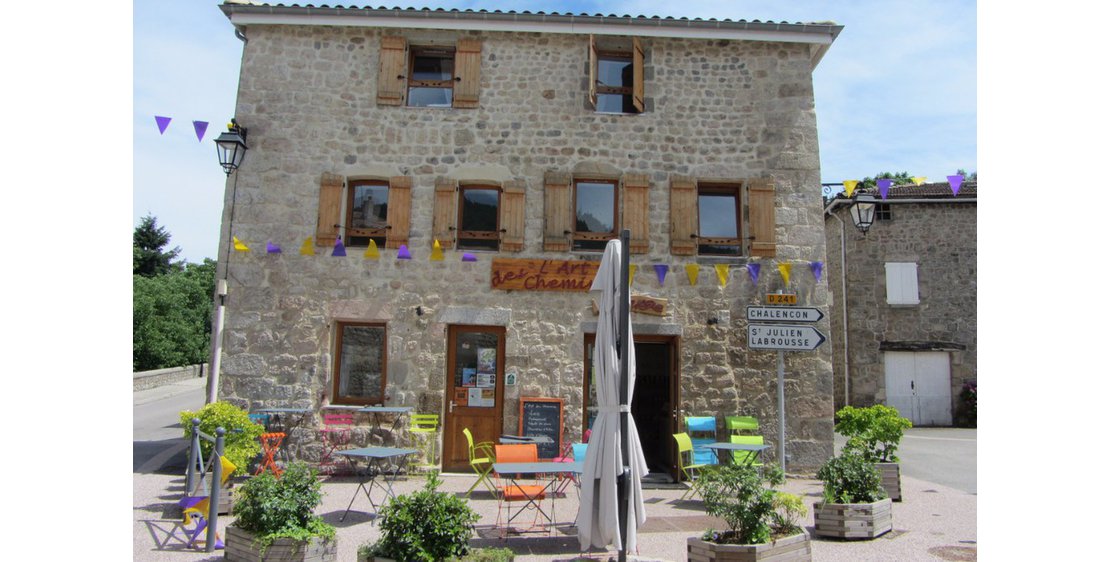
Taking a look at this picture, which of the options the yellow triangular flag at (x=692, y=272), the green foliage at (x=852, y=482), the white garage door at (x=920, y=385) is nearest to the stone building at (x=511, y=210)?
the yellow triangular flag at (x=692, y=272)

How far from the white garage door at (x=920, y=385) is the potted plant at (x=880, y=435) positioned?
9611 millimetres

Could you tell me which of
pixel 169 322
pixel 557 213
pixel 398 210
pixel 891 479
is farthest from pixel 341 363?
pixel 169 322

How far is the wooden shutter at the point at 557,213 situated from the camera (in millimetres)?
9430

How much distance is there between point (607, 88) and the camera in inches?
397

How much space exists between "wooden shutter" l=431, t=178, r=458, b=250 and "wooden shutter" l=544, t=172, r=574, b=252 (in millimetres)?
1255

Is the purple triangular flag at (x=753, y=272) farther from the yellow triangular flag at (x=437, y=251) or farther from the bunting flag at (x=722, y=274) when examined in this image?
the yellow triangular flag at (x=437, y=251)

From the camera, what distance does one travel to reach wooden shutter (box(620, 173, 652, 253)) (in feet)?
31.2

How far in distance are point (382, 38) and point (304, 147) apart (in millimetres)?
1910

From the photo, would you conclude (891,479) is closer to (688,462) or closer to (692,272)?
(688,462)

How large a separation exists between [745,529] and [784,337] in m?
4.14

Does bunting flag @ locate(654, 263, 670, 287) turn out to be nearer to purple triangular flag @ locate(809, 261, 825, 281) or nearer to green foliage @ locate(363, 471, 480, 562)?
purple triangular flag @ locate(809, 261, 825, 281)

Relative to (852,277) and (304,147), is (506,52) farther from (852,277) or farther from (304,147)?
(852,277)

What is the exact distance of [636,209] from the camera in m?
9.57

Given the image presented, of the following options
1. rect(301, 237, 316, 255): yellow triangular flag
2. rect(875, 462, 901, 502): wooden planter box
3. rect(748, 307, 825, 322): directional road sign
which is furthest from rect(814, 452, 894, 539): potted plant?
rect(301, 237, 316, 255): yellow triangular flag
